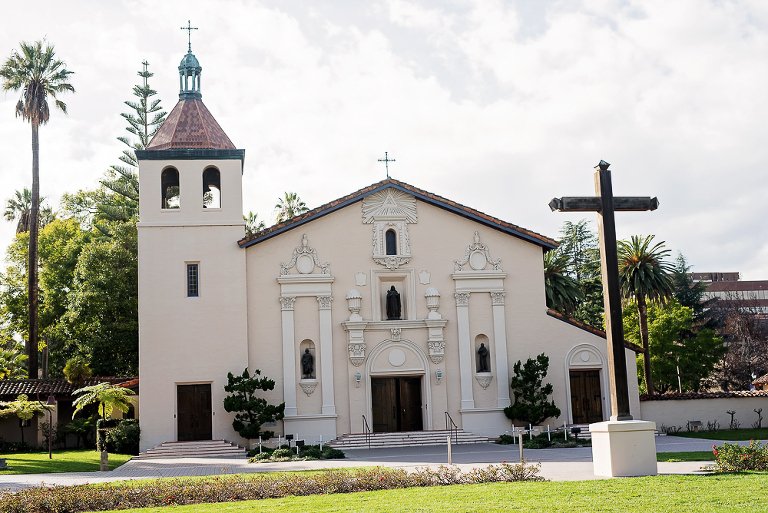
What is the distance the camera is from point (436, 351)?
95.5ft

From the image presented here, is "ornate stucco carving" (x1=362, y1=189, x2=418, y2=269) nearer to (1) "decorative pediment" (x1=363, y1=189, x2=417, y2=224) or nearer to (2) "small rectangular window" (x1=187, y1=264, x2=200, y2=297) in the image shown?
(1) "decorative pediment" (x1=363, y1=189, x2=417, y2=224)

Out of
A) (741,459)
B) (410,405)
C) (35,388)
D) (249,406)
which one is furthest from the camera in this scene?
(35,388)

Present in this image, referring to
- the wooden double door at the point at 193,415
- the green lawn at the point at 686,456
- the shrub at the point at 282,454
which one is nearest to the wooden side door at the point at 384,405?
the shrub at the point at 282,454

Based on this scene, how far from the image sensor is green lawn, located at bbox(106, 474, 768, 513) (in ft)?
34.7

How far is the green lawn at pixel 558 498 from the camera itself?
416 inches

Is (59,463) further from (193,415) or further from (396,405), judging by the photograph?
(396,405)

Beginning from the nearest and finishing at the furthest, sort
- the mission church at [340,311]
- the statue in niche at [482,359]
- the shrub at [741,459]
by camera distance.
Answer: the shrub at [741,459]
the mission church at [340,311]
the statue in niche at [482,359]

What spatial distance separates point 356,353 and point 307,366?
1.87 metres

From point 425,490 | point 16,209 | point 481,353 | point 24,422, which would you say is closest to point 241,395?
point 481,353

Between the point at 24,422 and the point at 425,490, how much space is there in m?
24.4

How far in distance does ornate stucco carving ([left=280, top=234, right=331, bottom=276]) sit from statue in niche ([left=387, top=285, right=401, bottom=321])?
2.53 meters

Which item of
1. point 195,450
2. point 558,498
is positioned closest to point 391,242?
point 195,450

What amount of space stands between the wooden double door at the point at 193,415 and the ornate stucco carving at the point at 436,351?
829 cm

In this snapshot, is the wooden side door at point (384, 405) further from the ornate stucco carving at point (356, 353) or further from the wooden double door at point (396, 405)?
the ornate stucco carving at point (356, 353)
